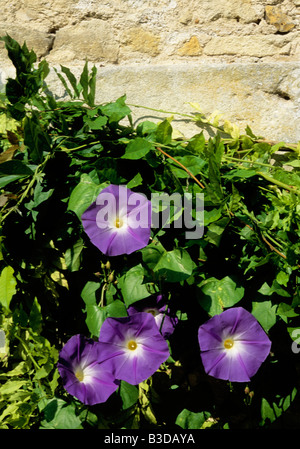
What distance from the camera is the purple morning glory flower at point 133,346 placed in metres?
1.05

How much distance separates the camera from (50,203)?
1163 mm

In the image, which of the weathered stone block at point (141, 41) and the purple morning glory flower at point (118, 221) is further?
the weathered stone block at point (141, 41)

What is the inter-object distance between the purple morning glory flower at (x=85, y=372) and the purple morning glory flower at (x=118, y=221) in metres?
0.25

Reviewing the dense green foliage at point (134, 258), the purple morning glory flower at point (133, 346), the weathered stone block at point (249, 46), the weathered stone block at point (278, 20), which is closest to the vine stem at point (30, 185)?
the dense green foliage at point (134, 258)

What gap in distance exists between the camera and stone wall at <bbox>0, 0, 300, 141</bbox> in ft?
4.92

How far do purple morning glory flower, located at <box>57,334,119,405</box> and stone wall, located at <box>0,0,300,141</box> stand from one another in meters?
0.81

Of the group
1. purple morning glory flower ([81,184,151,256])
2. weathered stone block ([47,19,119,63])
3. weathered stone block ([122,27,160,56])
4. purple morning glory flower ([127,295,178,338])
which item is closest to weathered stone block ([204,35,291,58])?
weathered stone block ([122,27,160,56])

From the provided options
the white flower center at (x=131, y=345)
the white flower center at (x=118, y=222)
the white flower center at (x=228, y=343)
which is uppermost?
the white flower center at (x=118, y=222)

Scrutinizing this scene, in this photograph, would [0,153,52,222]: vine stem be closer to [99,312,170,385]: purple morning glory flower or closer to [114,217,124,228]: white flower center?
[114,217,124,228]: white flower center

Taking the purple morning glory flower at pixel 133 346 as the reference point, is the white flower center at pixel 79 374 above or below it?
below

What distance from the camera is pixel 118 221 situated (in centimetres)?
107

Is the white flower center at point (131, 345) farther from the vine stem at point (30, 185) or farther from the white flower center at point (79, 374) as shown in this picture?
the vine stem at point (30, 185)

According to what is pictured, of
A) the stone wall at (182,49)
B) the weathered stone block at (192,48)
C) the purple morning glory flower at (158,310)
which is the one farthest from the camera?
the weathered stone block at (192,48)

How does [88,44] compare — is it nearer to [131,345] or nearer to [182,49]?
[182,49]
